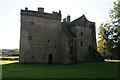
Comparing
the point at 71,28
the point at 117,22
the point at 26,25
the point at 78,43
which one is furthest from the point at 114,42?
the point at 26,25

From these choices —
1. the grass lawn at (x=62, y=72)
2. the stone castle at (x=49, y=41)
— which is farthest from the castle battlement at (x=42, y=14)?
the grass lawn at (x=62, y=72)

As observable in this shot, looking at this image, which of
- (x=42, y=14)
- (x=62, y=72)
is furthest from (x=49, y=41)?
(x=62, y=72)

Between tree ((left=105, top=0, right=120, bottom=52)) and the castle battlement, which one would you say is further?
the castle battlement

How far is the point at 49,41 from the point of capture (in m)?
25.5

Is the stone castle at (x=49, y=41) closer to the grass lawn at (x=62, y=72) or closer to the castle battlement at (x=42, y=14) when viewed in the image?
the castle battlement at (x=42, y=14)

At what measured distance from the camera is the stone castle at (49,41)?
77.2 ft

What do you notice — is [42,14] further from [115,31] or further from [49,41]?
[115,31]

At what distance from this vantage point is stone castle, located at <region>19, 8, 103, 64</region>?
23.5 m

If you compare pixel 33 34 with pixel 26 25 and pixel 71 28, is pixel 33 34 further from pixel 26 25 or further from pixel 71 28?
pixel 71 28

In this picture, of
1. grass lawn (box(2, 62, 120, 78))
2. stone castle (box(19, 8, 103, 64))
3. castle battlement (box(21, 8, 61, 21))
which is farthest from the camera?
castle battlement (box(21, 8, 61, 21))

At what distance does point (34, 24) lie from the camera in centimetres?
2448

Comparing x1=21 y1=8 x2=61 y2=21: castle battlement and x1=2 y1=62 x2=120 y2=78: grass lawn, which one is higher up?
x1=21 y1=8 x2=61 y2=21: castle battlement

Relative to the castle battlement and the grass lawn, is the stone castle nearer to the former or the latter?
the castle battlement

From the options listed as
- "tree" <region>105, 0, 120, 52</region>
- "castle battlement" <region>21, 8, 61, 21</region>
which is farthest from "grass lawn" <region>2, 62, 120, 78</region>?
"castle battlement" <region>21, 8, 61, 21</region>
